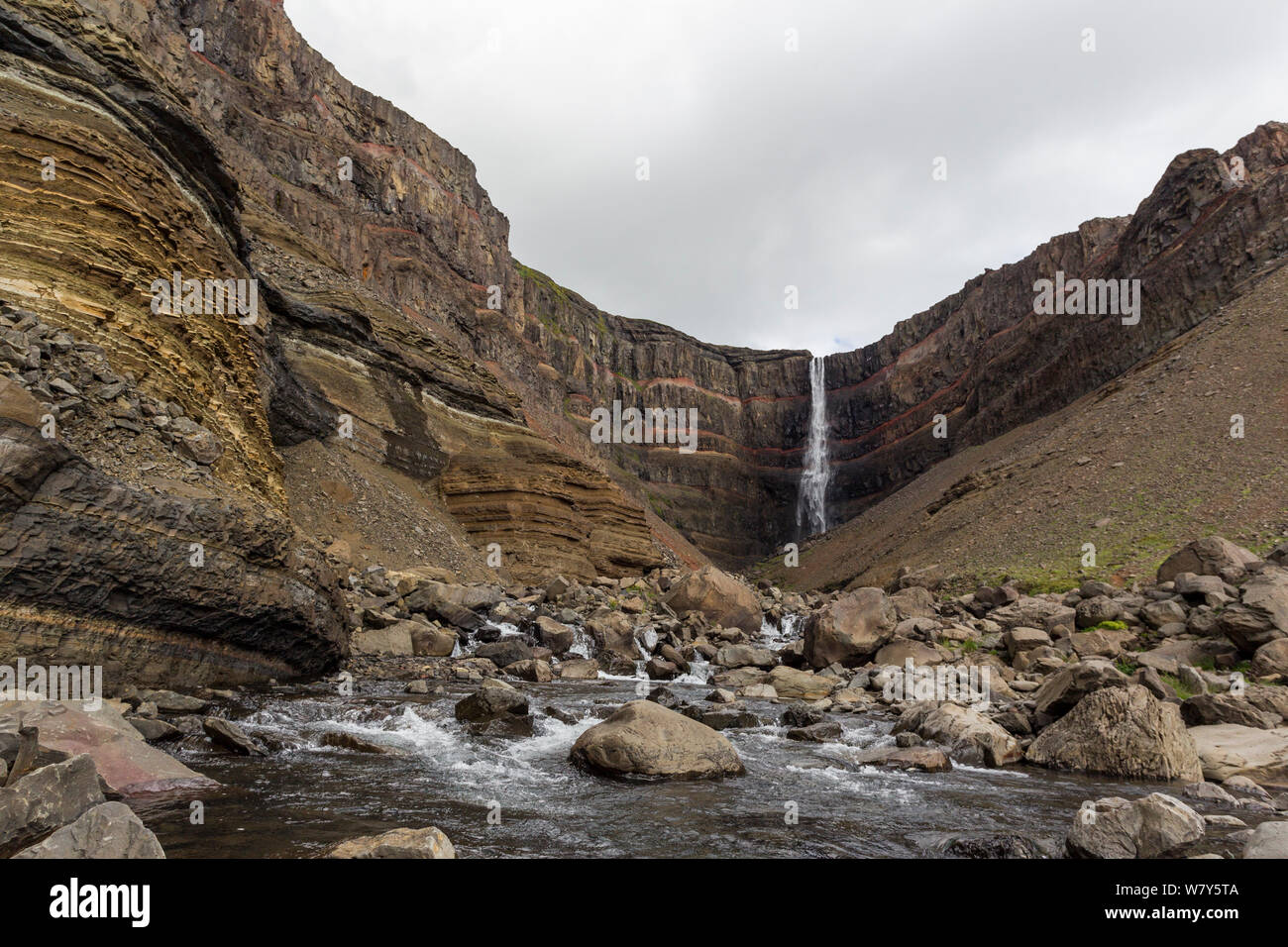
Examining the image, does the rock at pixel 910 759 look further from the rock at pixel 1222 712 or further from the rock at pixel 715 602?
the rock at pixel 715 602

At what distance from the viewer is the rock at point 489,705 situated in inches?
454

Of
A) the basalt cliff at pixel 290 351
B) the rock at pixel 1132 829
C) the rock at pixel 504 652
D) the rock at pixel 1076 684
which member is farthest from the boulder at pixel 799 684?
the basalt cliff at pixel 290 351

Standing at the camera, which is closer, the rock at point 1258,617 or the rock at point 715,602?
the rock at point 1258,617

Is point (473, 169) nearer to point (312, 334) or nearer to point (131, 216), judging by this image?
point (312, 334)

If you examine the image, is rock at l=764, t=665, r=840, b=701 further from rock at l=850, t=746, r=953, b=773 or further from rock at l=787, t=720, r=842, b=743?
rock at l=850, t=746, r=953, b=773

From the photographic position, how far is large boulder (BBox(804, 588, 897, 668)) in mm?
19219

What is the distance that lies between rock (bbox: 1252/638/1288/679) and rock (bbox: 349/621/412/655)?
61.0 feet

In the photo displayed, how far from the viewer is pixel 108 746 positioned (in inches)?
258

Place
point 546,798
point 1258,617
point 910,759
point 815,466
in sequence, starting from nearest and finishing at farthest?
point 546,798
point 910,759
point 1258,617
point 815,466

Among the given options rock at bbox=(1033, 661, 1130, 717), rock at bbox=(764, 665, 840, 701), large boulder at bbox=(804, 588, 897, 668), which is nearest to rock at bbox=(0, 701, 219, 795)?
rock at bbox=(1033, 661, 1130, 717)

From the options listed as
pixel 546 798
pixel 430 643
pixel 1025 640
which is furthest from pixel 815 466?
pixel 546 798

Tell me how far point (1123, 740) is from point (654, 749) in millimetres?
6875

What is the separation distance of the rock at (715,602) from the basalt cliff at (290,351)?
715 cm

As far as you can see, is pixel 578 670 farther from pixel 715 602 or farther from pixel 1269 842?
pixel 1269 842
